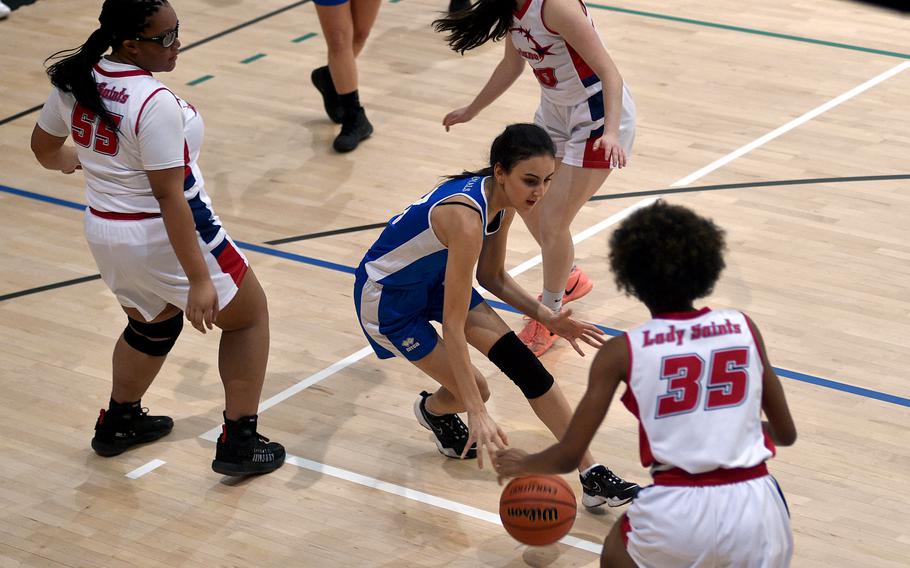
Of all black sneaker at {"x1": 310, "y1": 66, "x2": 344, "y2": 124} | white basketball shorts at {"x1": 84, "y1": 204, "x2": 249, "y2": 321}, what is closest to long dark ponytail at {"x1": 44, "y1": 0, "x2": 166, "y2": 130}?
white basketball shorts at {"x1": 84, "y1": 204, "x2": 249, "y2": 321}

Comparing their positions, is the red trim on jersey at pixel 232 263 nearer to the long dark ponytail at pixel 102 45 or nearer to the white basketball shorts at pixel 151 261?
the white basketball shorts at pixel 151 261

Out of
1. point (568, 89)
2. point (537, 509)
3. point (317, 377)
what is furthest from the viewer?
point (317, 377)

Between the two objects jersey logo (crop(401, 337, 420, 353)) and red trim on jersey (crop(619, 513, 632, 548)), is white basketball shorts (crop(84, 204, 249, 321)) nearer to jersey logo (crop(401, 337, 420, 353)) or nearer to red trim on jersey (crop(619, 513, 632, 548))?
jersey logo (crop(401, 337, 420, 353))

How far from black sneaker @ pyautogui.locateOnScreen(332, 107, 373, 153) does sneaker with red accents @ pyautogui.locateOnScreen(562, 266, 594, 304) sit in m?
2.30

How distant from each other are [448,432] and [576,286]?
138cm

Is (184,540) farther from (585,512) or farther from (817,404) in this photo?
(817,404)

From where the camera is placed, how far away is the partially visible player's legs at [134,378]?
4.43 meters

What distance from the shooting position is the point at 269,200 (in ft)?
22.8

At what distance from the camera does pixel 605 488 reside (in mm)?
4199

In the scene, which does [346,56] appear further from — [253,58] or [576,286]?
[576,286]

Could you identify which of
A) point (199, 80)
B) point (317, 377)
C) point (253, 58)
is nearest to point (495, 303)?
point (317, 377)

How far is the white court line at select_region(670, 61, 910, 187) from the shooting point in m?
7.10

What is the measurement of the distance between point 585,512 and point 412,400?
103 cm

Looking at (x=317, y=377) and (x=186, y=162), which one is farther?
(x=317, y=377)
